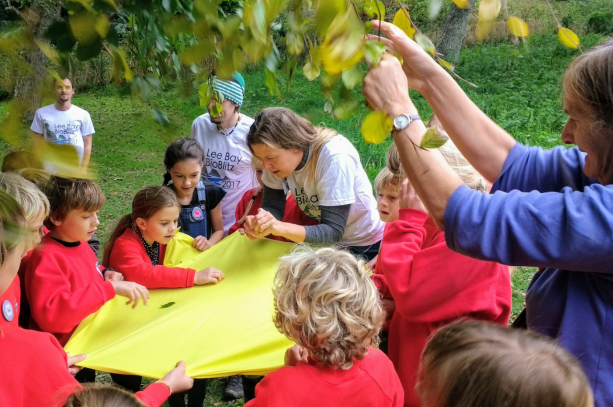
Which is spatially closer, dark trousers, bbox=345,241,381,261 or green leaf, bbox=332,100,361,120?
green leaf, bbox=332,100,361,120

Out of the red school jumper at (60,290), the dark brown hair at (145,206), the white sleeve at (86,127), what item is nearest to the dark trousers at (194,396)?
the red school jumper at (60,290)

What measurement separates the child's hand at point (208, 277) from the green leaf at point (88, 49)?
1.84m

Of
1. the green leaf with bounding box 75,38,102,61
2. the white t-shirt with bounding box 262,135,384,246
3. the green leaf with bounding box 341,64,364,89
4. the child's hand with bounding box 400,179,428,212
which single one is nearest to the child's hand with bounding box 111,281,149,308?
the white t-shirt with bounding box 262,135,384,246

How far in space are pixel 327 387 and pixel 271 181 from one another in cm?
169

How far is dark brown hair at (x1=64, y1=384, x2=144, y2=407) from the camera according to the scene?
1.63 m

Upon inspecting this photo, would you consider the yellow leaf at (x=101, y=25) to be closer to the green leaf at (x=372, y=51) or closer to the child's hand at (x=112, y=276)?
the green leaf at (x=372, y=51)

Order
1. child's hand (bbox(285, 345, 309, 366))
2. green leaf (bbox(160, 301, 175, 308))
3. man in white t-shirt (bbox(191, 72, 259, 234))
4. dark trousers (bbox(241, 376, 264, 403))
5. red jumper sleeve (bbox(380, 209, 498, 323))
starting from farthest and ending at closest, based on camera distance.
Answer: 1. man in white t-shirt (bbox(191, 72, 259, 234))
2. dark trousers (bbox(241, 376, 264, 403))
3. green leaf (bbox(160, 301, 175, 308))
4. red jumper sleeve (bbox(380, 209, 498, 323))
5. child's hand (bbox(285, 345, 309, 366))

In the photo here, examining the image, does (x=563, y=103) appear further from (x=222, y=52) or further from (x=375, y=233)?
(x=375, y=233)

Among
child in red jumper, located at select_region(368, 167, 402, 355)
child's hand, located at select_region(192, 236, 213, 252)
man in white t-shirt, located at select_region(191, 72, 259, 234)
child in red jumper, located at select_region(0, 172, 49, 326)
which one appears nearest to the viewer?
child in red jumper, located at select_region(0, 172, 49, 326)

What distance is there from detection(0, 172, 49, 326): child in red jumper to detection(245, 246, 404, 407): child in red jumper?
1054mm

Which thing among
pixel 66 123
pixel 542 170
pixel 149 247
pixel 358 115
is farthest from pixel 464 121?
pixel 66 123

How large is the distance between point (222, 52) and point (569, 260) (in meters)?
0.89

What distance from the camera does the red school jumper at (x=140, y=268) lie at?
2.86m

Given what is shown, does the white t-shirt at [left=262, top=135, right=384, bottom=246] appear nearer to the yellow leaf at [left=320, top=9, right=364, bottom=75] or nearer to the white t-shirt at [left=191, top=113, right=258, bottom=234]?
the white t-shirt at [left=191, top=113, right=258, bottom=234]
